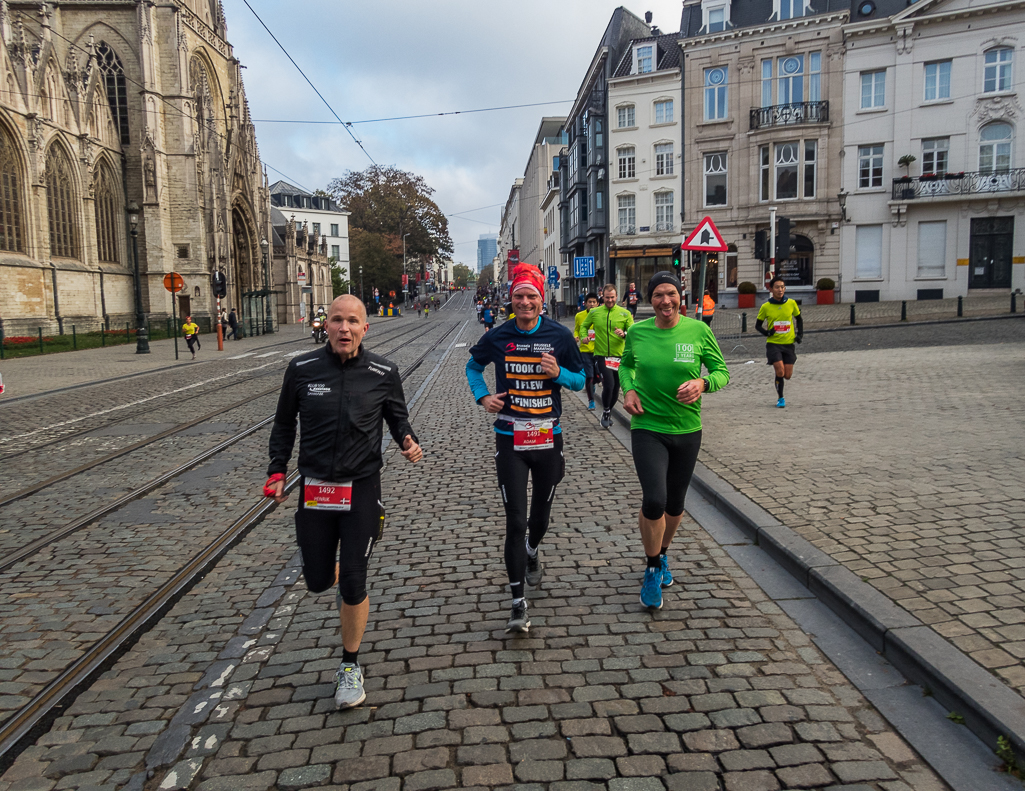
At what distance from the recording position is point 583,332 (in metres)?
11.7

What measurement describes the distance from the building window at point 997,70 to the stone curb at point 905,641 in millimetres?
35920

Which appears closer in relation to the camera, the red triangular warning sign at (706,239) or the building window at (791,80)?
the red triangular warning sign at (706,239)

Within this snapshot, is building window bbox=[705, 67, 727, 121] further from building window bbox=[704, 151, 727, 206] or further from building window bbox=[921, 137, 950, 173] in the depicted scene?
building window bbox=[921, 137, 950, 173]

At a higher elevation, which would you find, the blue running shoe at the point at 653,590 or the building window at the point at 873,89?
the building window at the point at 873,89

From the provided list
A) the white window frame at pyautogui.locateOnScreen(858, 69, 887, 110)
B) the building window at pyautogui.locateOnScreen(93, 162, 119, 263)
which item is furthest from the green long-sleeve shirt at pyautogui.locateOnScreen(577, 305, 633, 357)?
the building window at pyautogui.locateOnScreen(93, 162, 119, 263)

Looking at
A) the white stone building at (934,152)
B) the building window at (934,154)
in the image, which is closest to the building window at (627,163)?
the white stone building at (934,152)

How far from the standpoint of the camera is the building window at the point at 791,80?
36344mm

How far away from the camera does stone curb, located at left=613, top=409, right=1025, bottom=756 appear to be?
3.05 metres

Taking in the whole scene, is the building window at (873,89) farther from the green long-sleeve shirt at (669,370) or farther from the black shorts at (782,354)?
the green long-sleeve shirt at (669,370)

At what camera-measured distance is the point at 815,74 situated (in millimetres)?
36062

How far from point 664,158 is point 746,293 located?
9.30 meters

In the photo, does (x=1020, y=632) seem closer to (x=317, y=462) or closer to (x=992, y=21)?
(x=317, y=462)

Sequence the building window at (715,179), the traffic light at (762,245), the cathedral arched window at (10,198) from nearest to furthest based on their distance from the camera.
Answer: the traffic light at (762,245) → the cathedral arched window at (10,198) → the building window at (715,179)

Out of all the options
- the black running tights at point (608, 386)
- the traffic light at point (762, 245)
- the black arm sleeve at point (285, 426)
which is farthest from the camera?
the traffic light at point (762, 245)
